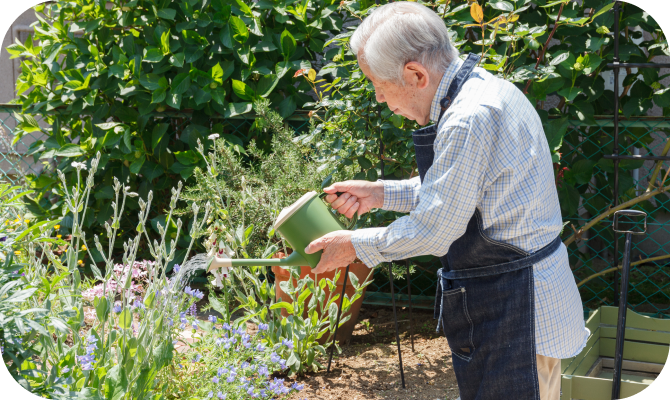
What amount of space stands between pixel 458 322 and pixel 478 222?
30 centimetres

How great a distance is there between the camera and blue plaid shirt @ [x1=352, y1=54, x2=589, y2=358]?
1.29 metres

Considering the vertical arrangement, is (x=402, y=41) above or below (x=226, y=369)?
above

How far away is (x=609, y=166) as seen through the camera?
295 cm

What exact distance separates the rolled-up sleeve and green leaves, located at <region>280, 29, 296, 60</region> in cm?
208

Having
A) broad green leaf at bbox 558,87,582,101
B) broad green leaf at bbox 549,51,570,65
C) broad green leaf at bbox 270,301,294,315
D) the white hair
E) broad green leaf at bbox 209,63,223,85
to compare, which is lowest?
broad green leaf at bbox 270,301,294,315

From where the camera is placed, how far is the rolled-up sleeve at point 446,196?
1276 millimetres

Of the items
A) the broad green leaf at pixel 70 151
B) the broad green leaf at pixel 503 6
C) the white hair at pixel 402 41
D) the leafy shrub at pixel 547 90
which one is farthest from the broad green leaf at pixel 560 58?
the broad green leaf at pixel 70 151

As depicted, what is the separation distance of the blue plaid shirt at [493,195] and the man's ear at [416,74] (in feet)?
0.14

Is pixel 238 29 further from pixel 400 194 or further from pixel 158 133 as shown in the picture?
pixel 400 194

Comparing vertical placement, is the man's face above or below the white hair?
below

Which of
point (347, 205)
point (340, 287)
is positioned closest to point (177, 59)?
point (340, 287)

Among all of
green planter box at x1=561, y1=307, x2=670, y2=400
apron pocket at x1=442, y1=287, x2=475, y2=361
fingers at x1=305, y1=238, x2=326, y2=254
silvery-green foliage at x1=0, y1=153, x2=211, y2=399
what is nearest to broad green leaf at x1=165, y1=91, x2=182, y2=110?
silvery-green foliage at x1=0, y1=153, x2=211, y2=399

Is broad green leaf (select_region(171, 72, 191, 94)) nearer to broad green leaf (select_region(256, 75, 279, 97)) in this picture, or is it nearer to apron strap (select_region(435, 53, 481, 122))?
broad green leaf (select_region(256, 75, 279, 97))

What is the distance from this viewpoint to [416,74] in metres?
1.40
